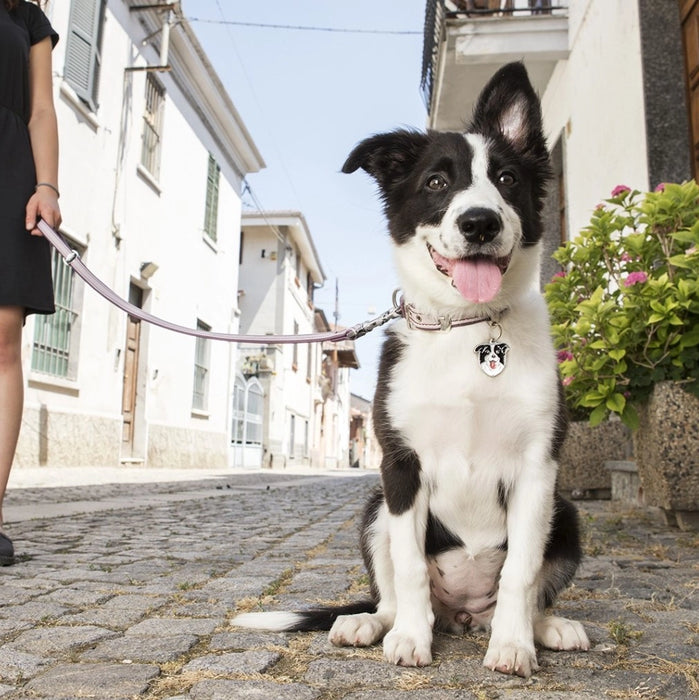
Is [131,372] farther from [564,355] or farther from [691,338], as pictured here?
[691,338]

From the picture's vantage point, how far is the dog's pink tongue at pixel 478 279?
7.23 ft

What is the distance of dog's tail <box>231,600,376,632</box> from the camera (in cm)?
219

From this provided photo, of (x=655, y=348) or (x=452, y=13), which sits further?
(x=452, y=13)

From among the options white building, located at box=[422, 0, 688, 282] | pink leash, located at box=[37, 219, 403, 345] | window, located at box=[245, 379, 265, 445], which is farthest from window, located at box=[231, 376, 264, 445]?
pink leash, located at box=[37, 219, 403, 345]

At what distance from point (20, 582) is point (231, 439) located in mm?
15333

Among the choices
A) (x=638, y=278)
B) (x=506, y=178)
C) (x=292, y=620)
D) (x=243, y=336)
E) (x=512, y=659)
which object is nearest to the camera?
(x=512, y=659)

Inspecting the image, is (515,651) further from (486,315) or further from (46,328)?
(46,328)

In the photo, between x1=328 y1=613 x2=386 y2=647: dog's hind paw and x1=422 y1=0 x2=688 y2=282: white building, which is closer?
x1=328 y1=613 x2=386 y2=647: dog's hind paw

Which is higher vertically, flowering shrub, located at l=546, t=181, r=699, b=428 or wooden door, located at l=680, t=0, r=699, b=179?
wooden door, located at l=680, t=0, r=699, b=179

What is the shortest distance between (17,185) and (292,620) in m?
2.28

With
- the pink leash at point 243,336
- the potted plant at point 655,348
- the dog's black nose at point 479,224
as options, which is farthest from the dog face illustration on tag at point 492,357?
the potted plant at point 655,348

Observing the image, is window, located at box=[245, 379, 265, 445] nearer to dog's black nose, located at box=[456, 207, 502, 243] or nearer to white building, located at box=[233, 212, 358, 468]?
white building, located at box=[233, 212, 358, 468]

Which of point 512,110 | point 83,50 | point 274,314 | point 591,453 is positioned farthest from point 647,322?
point 274,314

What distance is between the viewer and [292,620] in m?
2.19
